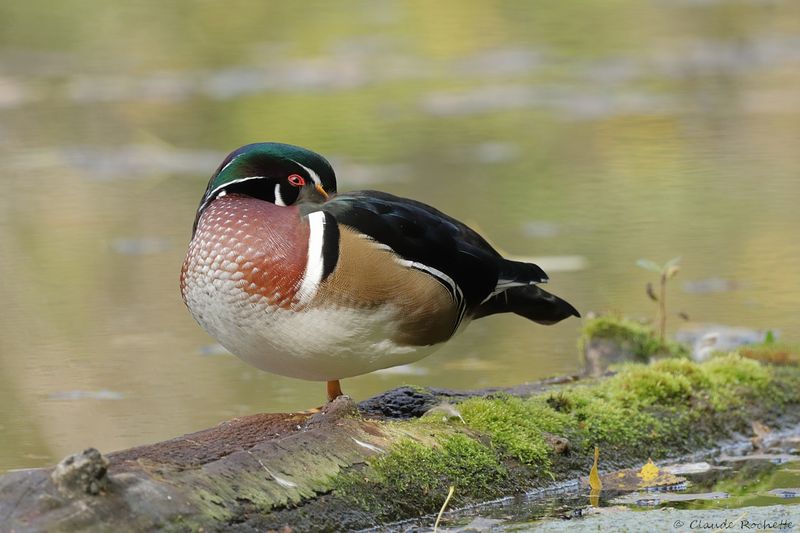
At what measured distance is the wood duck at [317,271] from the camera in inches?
Result: 157

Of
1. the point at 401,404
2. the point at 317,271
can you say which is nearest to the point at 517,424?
the point at 401,404

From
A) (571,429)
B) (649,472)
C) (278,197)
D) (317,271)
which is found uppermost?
(278,197)

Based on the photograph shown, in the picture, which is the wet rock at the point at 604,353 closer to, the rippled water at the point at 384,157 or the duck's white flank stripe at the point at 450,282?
the rippled water at the point at 384,157

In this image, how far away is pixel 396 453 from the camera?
13.1ft

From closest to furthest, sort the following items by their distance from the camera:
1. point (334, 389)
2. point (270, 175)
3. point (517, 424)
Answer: point (270, 175), point (517, 424), point (334, 389)

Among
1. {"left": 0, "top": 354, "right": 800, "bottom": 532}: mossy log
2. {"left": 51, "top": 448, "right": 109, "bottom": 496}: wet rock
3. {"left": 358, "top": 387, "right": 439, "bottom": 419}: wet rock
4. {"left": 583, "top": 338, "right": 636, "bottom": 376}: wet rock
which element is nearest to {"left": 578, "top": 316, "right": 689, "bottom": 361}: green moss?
{"left": 583, "top": 338, "right": 636, "bottom": 376}: wet rock

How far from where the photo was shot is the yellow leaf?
4434 millimetres

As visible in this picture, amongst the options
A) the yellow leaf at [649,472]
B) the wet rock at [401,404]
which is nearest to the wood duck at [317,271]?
the wet rock at [401,404]

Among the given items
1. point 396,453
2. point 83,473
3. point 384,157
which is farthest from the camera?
point 384,157

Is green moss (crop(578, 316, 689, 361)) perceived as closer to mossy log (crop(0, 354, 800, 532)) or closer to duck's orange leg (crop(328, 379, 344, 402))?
mossy log (crop(0, 354, 800, 532))

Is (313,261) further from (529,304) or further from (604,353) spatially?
(604,353)

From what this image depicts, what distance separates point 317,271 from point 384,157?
20.5ft

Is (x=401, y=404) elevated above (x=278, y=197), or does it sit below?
below

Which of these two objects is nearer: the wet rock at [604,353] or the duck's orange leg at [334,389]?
the duck's orange leg at [334,389]
